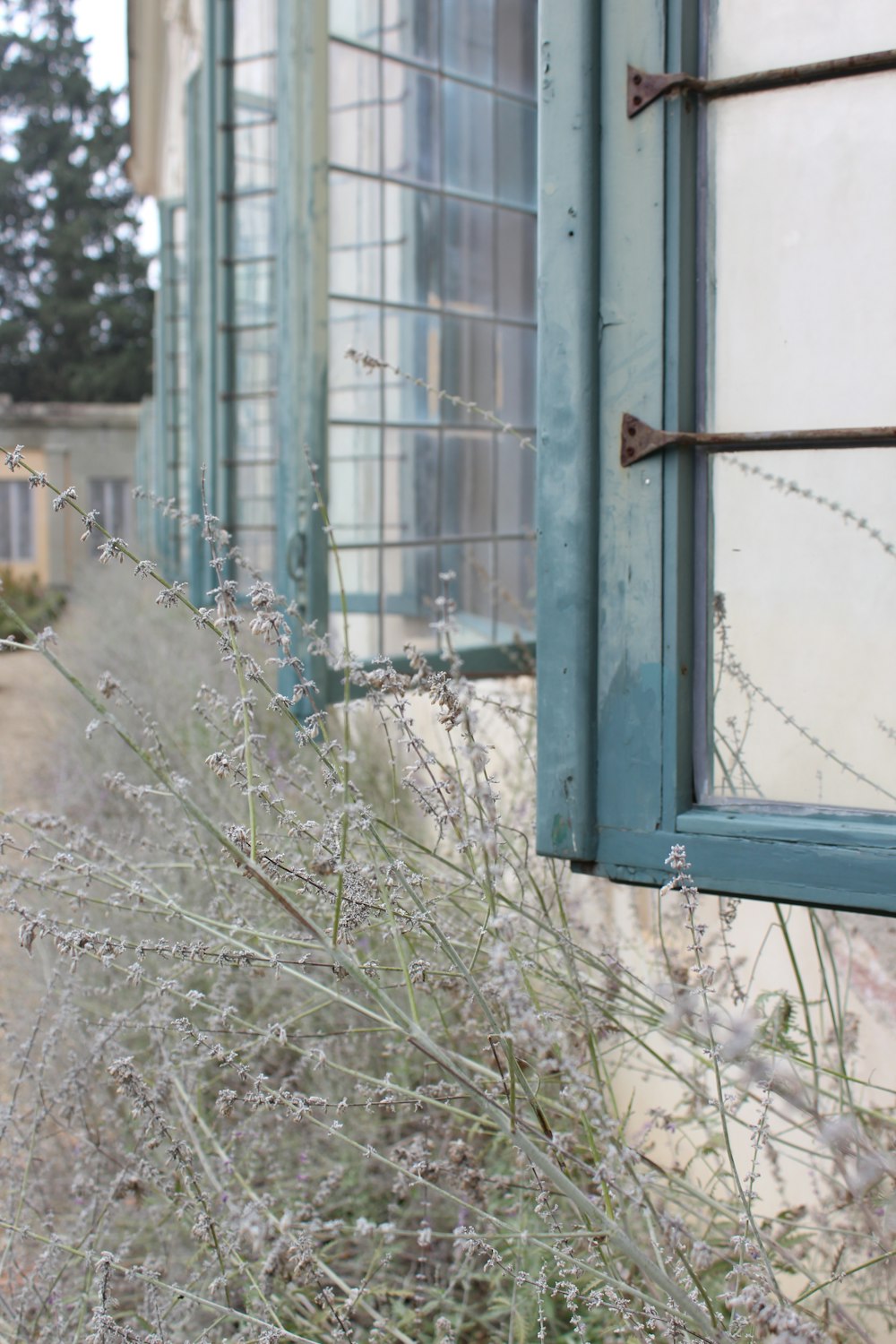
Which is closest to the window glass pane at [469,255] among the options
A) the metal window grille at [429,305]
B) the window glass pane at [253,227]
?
the metal window grille at [429,305]

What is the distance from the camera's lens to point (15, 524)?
75.8 ft

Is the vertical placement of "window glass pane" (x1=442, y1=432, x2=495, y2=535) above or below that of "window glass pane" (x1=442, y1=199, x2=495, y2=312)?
below

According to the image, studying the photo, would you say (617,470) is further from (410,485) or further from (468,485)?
(468,485)

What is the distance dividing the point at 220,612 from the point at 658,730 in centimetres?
54

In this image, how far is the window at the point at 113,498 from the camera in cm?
2244

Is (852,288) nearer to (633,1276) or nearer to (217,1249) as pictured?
(633,1276)

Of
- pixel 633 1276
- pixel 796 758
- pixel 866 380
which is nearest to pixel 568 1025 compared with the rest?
pixel 633 1276

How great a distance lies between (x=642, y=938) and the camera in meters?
2.65

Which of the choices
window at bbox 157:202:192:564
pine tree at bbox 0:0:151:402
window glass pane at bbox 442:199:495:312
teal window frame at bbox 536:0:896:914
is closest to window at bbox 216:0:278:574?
window glass pane at bbox 442:199:495:312

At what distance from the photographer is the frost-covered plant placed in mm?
1106

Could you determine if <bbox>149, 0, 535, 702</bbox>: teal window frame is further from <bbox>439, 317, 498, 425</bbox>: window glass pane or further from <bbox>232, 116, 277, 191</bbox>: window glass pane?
<bbox>232, 116, 277, 191</bbox>: window glass pane

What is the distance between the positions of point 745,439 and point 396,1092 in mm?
769

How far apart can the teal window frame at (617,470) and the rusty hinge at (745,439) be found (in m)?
0.01

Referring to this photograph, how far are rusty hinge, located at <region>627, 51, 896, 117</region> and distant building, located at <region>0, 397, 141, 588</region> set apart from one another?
845 inches
